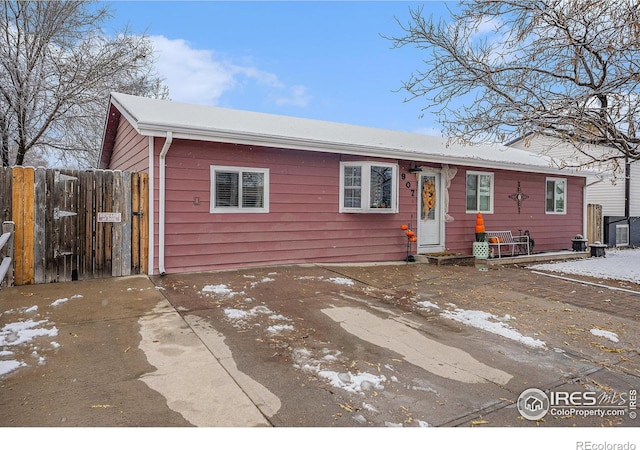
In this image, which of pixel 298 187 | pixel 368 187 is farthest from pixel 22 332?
pixel 368 187

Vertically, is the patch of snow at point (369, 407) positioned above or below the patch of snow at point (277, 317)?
below

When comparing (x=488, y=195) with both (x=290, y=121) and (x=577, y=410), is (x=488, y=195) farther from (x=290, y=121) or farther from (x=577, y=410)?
(x=577, y=410)

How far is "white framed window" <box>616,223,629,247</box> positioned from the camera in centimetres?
1469

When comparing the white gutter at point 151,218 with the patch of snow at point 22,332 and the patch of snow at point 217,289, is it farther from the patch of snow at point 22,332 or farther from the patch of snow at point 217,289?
A: the patch of snow at point 22,332

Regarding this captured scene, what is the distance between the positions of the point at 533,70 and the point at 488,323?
5.61 meters

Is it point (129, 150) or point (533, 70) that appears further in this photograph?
point (129, 150)

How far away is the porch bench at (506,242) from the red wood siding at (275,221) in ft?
8.78

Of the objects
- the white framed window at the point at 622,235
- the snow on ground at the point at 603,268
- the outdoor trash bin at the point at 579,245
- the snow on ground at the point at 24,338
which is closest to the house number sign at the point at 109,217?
the snow on ground at the point at 24,338

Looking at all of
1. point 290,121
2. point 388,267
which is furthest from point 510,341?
point 290,121

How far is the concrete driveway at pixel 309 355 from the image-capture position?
2.40 m

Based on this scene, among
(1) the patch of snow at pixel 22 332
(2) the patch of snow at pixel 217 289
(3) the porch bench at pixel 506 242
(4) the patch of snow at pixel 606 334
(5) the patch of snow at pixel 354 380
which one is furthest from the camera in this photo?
(3) the porch bench at pixel 506 242

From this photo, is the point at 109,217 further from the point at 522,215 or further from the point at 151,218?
the point at 522,215

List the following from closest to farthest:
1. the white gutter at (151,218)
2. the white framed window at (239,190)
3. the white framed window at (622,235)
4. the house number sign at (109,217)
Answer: the house number sign at (109,217) → the white gutter at (151,218) → the white framed window at (239,190) → the white framed window at (622,235)

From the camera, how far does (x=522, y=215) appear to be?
10992mm
